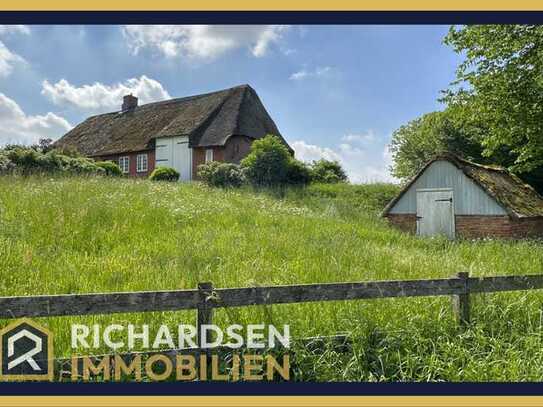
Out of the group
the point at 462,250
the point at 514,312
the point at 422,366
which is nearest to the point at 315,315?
the point at 422,366

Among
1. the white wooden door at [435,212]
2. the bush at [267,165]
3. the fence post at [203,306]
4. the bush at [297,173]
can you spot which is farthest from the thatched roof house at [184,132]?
the fence post at [203,306]

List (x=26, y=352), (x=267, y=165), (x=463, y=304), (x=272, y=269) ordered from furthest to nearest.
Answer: (x=267, y=165), (x=272, y=269), (x=463, y=304), (x=26, y=352)

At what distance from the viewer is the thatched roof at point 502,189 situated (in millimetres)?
15117

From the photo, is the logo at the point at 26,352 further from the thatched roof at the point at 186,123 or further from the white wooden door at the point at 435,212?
the thatched roof at the point at 186,123

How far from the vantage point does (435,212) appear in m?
17.0

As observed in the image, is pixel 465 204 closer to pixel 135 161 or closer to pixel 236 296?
pixel 236 296

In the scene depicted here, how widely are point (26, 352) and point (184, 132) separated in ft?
89.9

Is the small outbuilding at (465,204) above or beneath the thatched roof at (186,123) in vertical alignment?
beneath

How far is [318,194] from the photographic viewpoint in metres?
21.1

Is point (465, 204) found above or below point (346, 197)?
below

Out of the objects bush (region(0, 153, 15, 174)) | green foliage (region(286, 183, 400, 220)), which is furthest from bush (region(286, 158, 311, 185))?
bush (region(0, 153, 15, 174))

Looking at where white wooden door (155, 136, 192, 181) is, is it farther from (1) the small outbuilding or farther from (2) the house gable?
(2) the house gable

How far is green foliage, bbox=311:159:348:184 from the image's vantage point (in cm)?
2445

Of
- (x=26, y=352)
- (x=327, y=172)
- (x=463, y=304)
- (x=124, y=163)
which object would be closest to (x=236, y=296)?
(x=26, y=352)
